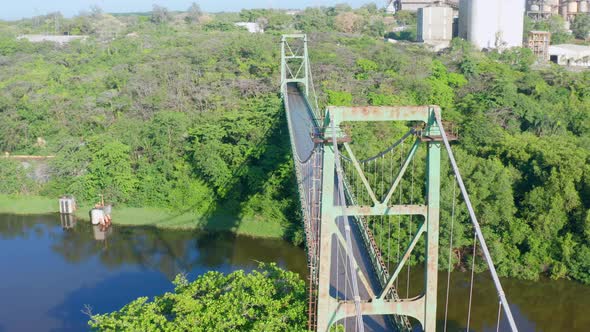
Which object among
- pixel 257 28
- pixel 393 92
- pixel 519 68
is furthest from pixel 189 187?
pixel 257 28

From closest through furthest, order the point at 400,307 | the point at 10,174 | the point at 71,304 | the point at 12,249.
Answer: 1. the point at 400,307
2. the point at 71,304
3. the point at 12,249
4. the point at 10,174

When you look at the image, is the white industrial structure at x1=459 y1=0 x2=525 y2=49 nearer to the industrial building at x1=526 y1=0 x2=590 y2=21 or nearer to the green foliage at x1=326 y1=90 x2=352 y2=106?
the industrial building at x1=526 y1=0 x2=590 y2=21

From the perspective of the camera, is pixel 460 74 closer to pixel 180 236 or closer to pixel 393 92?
pixel 393 92

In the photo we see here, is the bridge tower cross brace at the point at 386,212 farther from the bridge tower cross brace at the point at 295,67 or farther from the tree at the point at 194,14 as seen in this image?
the tree at the point at 194,14

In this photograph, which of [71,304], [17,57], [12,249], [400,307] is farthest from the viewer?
[17,57]

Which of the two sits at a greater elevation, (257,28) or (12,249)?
(257,28)

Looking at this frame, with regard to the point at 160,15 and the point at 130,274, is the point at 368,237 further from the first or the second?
the point at 160,15

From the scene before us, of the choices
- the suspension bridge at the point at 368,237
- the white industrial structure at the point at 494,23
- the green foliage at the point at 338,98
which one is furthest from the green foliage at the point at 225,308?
the white industrial structure at the point at 494,23
